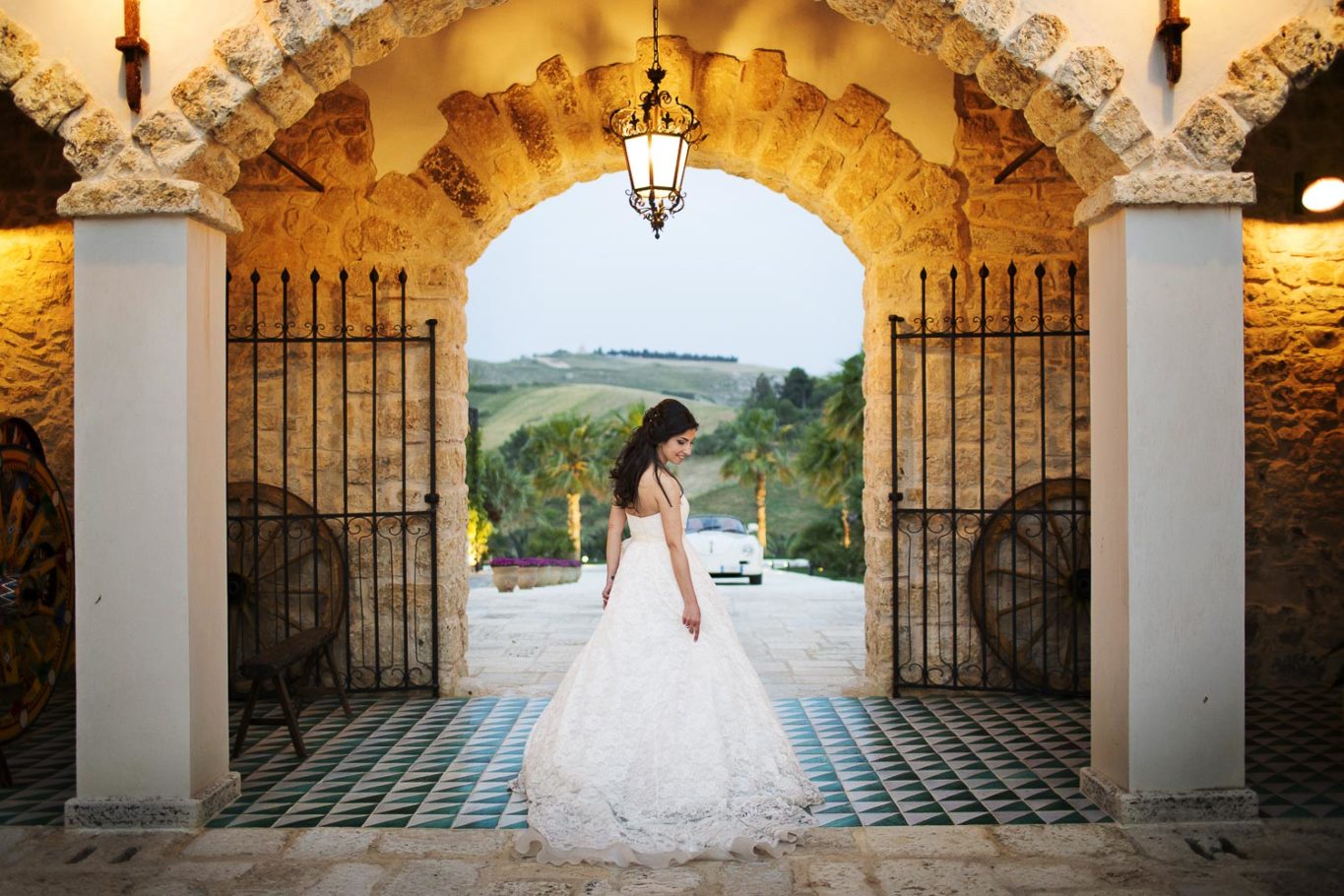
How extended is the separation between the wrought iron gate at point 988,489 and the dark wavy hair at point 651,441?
2.39m

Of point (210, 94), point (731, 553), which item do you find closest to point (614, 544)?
point (210, 94)

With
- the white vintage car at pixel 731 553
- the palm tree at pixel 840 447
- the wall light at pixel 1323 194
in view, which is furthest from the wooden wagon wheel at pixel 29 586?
the palm tree at pixel 840 447

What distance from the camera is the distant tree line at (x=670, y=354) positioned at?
8756 centimetres

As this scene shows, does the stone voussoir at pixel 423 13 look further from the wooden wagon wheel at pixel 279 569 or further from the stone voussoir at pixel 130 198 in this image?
the wooden wagon wheel at pixel 279 569

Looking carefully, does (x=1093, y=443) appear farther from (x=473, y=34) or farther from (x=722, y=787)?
(x=473, y=34)

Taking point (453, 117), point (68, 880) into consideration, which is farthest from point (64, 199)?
point (453, 117)

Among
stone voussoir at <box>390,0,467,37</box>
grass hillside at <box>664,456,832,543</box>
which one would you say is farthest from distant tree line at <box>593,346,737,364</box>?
stone voussoir at <box>390,0,467,37</box>

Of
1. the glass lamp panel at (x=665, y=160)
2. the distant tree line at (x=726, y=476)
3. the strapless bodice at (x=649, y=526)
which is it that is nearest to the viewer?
the strapless bodice at (x=649, y=526)

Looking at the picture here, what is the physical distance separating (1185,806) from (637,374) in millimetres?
77864

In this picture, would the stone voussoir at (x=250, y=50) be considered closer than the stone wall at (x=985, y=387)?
Yes

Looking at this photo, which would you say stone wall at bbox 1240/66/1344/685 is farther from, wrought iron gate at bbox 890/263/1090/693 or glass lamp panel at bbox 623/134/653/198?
glass lamp panel at bbox 623/134/653/198

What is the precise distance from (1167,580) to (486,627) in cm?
657

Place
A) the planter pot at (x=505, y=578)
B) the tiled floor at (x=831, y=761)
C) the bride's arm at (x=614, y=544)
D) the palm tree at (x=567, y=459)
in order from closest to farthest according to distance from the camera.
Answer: the tiled floor at (x=831, y=761), the bride's arm at (x=614, y=544), the planter pot at (x=505, y=578), the palm tree at (x=567, y=459)

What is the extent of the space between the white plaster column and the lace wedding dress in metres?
1.37
